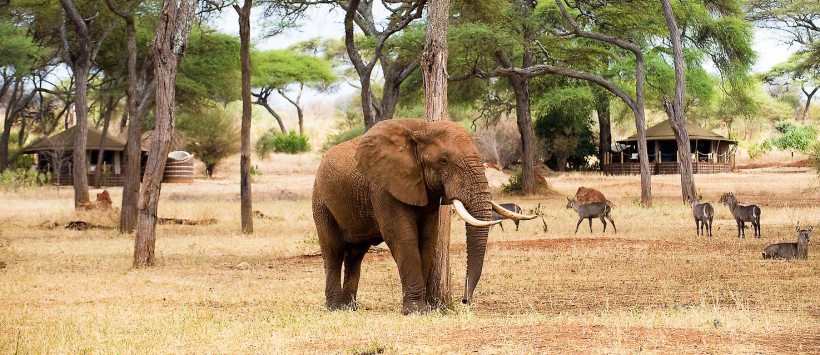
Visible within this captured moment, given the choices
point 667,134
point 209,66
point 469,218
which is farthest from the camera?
point 667,134

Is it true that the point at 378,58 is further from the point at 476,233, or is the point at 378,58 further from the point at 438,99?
the point at 476,233

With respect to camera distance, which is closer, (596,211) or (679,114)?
(596,211)

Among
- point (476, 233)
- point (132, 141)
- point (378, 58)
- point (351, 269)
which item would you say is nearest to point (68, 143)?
point (378, 58)

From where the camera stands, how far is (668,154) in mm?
51125

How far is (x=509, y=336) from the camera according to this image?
7.92 m

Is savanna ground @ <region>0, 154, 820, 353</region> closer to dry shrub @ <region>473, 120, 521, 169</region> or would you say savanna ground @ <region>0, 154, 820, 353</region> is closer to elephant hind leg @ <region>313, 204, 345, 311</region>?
elephant hind leg @ <region>313, 204, 345, 311</region>

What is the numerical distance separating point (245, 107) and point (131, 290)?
29.7ft

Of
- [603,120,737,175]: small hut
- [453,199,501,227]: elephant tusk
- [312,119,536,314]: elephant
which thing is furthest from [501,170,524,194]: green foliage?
[453,199,501,227]: elephant tusk

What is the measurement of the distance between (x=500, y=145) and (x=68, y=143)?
21.0 m

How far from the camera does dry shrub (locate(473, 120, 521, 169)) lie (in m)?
51.4

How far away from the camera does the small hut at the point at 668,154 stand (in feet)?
162

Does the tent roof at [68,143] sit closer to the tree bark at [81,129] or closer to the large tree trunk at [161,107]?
the tree bark at [81,129]

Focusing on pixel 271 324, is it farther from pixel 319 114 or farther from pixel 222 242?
pixel 319 114

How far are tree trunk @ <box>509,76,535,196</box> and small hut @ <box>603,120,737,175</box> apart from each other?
15158 millimetres
